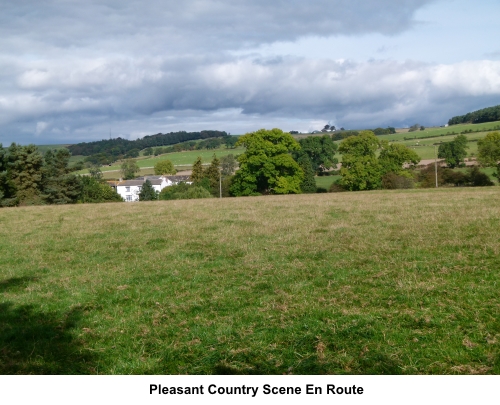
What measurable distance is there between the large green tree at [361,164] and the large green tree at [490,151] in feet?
60.9

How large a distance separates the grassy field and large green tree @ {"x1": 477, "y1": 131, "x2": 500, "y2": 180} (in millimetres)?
72093

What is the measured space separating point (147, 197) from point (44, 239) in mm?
100943

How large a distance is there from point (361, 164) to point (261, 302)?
79068mm

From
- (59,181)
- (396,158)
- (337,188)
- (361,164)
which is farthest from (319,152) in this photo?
(59,181)

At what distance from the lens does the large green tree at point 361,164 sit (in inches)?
3334

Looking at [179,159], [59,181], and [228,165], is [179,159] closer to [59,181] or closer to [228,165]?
[228,165]

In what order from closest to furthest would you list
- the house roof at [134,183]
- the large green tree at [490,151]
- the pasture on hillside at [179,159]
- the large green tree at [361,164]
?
the large green tree at [490,151] → the large green tree at [361,164] → the house roof at [134,183] → the pasture on hillside at [179,159]

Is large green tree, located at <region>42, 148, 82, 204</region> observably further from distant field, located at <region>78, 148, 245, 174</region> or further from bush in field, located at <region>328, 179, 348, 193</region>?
distant field, located at <region>78, 148, 245, 174</region>

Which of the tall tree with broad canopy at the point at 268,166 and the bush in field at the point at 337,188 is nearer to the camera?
the tall tree with broad canopy at the point at 268,166

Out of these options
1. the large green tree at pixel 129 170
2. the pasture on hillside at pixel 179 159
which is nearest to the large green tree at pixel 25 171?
the pasture on hillside at pixel 179 159

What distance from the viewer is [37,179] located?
251ft

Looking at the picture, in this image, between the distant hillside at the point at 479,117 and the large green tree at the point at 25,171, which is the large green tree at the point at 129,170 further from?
the distant hillside at the point at 479,117
